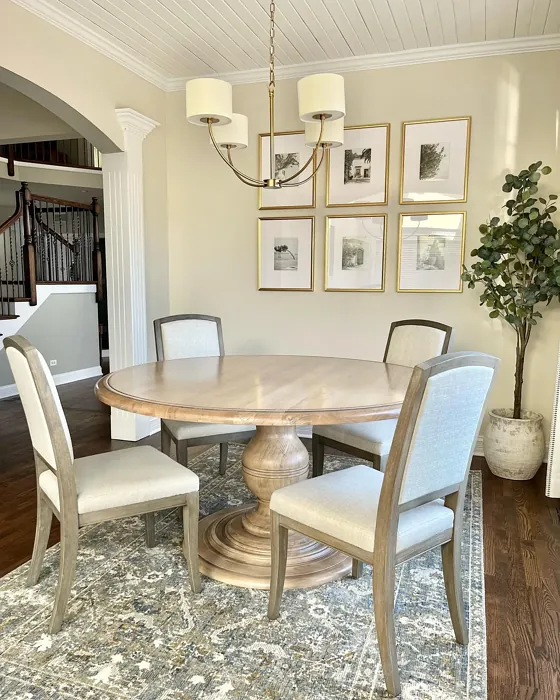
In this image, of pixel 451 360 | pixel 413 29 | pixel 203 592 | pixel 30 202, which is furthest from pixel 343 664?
pixel 30 202

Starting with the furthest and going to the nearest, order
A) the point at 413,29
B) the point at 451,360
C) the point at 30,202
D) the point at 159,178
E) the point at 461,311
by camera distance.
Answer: the point at 30,202
the point at 159,178
the point at 461,311
the point at 413,29
the point at 451,360

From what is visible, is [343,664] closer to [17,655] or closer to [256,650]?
[256,650]

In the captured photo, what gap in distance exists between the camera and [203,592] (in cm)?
220

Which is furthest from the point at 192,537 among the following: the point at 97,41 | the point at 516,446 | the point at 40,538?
the point at 97,41

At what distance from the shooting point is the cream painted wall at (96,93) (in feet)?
10.0

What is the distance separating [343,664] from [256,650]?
283 mm

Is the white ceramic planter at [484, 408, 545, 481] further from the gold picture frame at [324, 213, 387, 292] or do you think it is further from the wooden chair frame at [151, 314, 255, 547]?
the wooden chair frame at [151, 314, 255, 547]

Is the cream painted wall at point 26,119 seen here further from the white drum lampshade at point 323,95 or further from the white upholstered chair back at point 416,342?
the white upholstered chair back at point 416,342

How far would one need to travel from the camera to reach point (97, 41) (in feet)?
11.7

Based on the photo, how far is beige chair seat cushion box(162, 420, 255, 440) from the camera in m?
2.81

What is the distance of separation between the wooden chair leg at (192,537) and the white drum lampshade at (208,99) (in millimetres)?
1603

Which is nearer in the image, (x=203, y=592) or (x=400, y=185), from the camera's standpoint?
(x=203, y=592)

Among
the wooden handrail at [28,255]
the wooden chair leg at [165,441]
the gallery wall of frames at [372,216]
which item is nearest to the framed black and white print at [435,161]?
the gallery wall of frames at [372,216]

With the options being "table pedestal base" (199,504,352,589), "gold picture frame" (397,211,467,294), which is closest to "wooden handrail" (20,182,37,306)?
"gold picture frame" (397,211,467,294)
